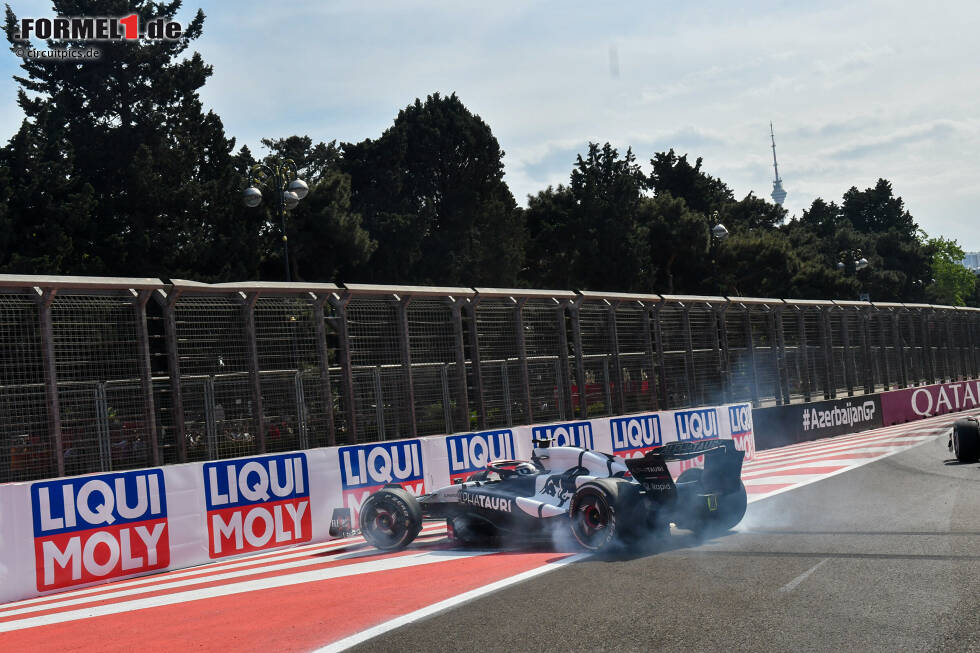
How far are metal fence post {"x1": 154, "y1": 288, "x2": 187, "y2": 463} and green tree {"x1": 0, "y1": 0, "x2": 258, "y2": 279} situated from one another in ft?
72.4

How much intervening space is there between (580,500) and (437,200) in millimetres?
41736

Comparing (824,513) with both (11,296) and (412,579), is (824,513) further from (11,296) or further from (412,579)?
(11,296)

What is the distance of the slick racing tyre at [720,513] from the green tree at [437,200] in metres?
35.5

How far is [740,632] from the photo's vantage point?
6062 mm

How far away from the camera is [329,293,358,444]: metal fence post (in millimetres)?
13727

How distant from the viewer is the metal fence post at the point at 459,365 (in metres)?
15.4

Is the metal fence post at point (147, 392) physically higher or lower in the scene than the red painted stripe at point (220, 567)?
higher

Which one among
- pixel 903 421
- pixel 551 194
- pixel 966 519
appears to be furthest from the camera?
pixel 551 194

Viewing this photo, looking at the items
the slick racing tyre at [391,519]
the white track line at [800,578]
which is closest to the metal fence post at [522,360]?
the slick racing tyre at [391,519]

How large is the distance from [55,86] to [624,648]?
36.5 m

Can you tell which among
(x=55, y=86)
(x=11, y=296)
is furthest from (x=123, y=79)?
(x=11, y=296)

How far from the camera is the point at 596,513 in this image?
945 centimetres

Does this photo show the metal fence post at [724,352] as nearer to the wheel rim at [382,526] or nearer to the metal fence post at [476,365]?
the metal fence post at [476,365]

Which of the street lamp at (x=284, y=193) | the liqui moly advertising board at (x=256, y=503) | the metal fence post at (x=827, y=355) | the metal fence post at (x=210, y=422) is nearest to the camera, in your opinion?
the liqui moly advertising board at (x=256, y=503)
